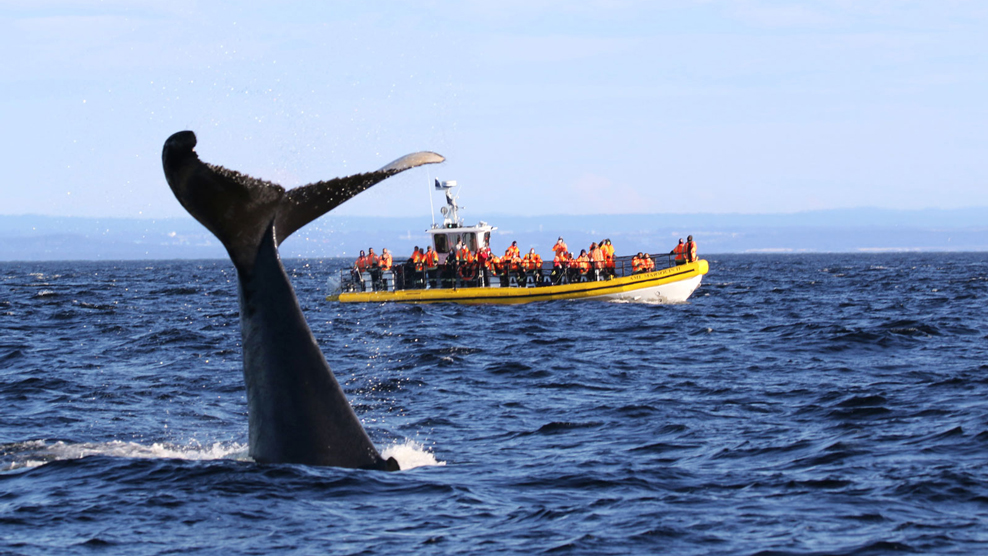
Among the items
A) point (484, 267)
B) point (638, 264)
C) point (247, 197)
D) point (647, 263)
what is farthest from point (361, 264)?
point (247, 197)

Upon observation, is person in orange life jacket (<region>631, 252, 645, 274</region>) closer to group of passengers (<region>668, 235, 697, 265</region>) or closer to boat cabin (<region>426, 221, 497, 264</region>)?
group of passengers (<region>668, 235, 697, 265</region>)

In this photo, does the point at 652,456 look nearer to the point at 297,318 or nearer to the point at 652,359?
the point at 297,318

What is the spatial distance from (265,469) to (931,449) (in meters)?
5.97

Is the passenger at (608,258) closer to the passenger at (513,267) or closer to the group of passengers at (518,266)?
the group of passengers at (518,266)

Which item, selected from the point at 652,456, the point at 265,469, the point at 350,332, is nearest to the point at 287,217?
the point at 265,469

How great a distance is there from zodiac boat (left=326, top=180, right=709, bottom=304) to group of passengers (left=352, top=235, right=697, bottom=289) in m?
0.03

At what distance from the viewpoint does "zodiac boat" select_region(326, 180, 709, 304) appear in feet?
108

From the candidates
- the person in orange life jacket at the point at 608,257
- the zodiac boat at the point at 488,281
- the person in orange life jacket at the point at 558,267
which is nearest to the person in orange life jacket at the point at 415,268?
the zodiac boat at the point at 488,281

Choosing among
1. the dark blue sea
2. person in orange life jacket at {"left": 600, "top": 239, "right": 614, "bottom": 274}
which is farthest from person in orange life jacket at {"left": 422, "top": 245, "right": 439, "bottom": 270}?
the dark blue sea

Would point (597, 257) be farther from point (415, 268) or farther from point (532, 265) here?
point (415, 268)

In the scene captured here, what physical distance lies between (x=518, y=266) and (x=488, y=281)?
109 cm

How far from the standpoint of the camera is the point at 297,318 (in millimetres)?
7480

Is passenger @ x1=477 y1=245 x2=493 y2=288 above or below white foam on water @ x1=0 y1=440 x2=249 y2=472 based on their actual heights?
above

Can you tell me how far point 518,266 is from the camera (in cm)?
3375
